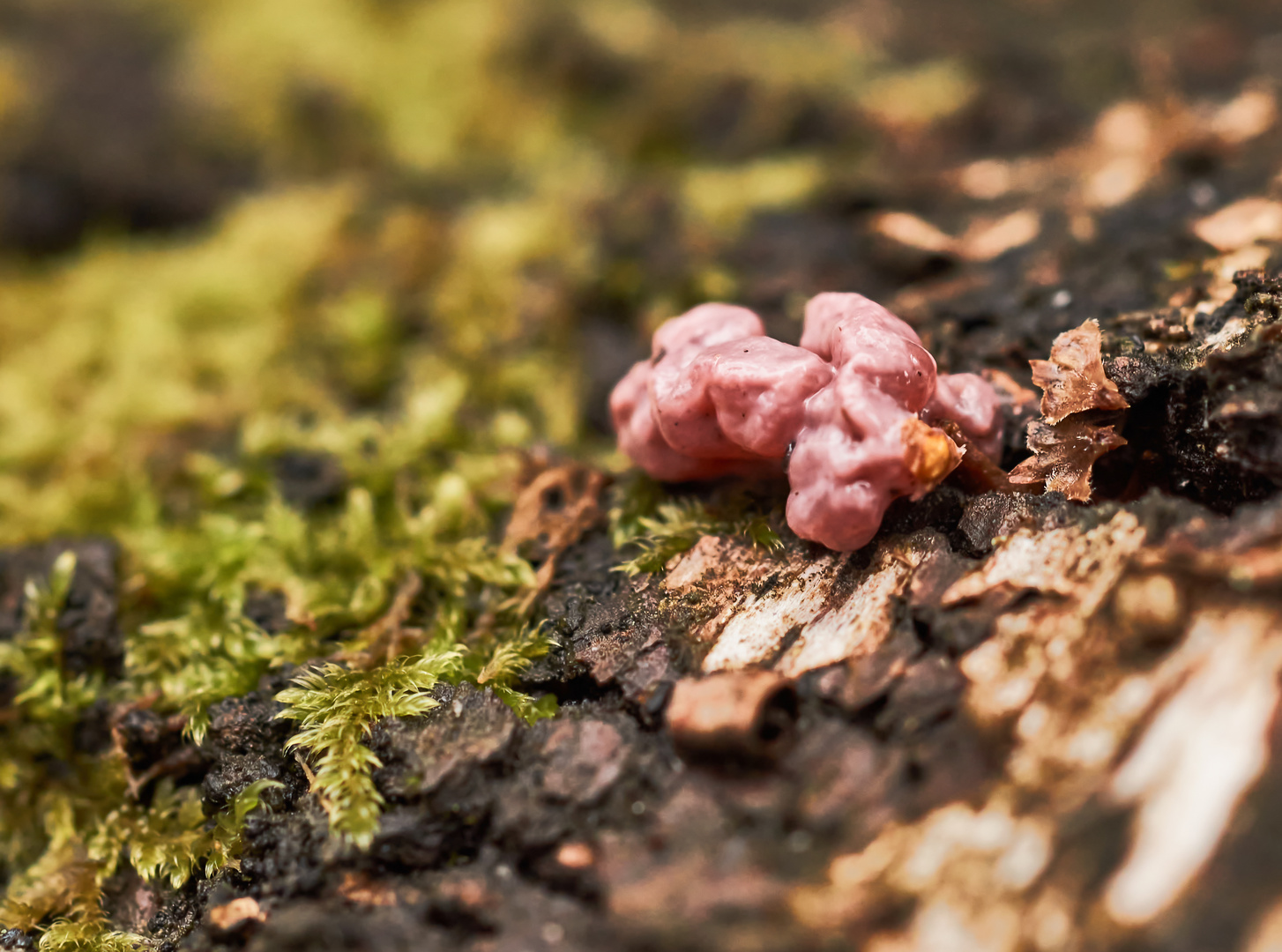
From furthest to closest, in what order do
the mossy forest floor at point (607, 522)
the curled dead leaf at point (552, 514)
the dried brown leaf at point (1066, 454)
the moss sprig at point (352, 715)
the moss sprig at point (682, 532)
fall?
the curled dead leaf at point (552, 514), the moss sprig at point (682, 532), the dried brown leaf at point (1066, 454), the moss sprig at point (352, 715), the mossy forest floor at point (607, 522)

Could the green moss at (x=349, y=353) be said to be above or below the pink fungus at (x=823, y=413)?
below

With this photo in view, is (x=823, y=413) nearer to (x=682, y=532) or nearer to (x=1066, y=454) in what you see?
(x=682, y=532)

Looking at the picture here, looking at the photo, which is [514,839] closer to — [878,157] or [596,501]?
[596,501]

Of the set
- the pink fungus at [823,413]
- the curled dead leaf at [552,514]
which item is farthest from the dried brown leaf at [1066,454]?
the curled dead leaf at [552,514]

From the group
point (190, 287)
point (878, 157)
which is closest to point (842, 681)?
point (878, 157)

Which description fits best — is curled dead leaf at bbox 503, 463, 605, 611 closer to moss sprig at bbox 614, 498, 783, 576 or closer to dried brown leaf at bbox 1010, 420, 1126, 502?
moss sprig at bbox 614, 498, 783, 576

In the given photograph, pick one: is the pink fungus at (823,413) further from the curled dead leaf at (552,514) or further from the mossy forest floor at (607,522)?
the curled dead leaf at (552,514)

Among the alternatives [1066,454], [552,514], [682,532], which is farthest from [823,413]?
[552,514]
